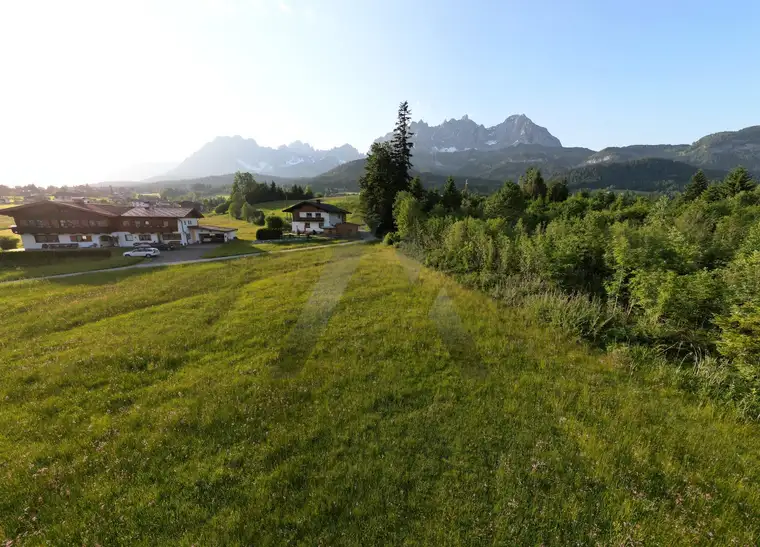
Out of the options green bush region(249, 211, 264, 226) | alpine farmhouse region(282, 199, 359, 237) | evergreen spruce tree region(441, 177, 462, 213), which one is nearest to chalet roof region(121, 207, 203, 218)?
alpine farmhouse region(282, 199, 359, 237)

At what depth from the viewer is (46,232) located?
172 ft

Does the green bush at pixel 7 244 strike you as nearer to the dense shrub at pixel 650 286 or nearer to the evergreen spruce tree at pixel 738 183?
the dense shrub at pixel 650 286

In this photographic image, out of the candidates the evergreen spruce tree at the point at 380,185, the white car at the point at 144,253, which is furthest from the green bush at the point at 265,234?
the evergreen spruce tree at the point at 380,185

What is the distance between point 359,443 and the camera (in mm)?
8148

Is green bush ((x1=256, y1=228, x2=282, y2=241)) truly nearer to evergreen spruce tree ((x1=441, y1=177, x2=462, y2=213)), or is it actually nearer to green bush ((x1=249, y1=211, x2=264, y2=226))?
green bush ((x1=249, y1=211, x2=264, y2=226))

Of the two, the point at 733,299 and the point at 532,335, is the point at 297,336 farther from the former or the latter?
the point at 733,299

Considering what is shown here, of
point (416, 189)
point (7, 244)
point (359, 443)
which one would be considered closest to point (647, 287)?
point (359, 443)

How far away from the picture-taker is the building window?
5267 centimetres

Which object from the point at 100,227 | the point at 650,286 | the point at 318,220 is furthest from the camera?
the point at 318,220

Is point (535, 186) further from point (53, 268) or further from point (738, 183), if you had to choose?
point (53, 268)

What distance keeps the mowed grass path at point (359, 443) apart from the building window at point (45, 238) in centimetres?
5519

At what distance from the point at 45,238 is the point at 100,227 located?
767 centimetres

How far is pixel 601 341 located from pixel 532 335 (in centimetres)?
288

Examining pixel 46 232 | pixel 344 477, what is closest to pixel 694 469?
pixel 344 477
